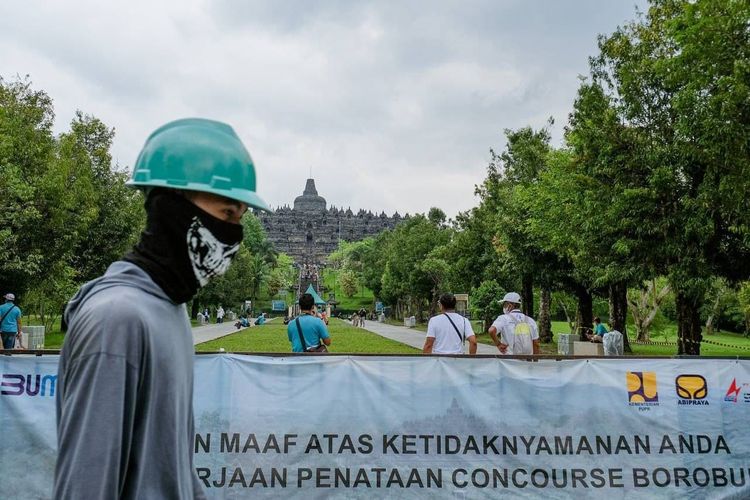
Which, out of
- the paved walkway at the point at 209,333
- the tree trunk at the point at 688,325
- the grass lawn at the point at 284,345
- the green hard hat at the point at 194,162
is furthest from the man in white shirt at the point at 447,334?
the paved walkway at the point at 209,333

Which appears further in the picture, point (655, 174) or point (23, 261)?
point (23, 261)

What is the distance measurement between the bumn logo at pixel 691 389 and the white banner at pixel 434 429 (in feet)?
0.04

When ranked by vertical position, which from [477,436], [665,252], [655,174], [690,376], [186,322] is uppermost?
[655,174]

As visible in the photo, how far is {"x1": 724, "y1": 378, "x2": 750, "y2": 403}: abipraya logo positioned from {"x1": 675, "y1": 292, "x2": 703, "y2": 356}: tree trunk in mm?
15011

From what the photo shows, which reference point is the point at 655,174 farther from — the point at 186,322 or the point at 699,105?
the point at 186,322

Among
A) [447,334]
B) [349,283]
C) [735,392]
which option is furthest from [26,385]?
[349,283]

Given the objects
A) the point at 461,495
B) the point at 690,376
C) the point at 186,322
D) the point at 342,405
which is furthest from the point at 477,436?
the point at 186,322

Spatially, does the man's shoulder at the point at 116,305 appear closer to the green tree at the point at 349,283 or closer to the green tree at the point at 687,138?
the green tree at the point at 687,138

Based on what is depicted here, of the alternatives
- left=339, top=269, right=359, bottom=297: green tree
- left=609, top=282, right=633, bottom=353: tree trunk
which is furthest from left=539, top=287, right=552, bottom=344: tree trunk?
left=339, top=269, right=359, bottom=297: green tree

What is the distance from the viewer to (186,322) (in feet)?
6.73

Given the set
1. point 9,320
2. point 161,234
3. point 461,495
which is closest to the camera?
point 161,234

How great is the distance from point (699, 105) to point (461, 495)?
1378cm

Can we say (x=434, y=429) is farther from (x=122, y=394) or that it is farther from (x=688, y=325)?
(x=688, y=325)

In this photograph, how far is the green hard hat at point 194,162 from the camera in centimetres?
197
